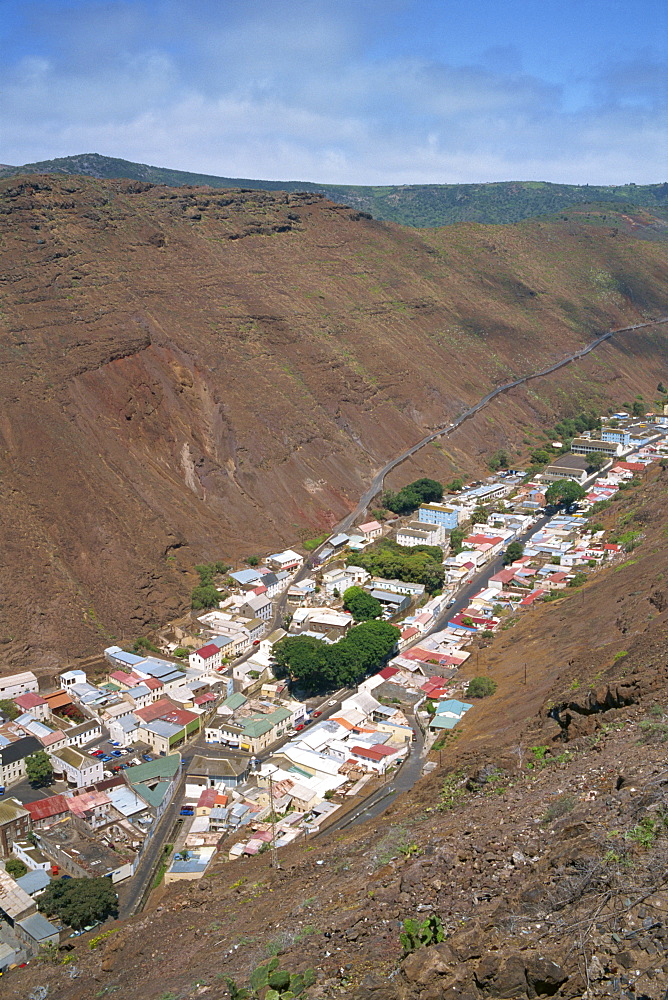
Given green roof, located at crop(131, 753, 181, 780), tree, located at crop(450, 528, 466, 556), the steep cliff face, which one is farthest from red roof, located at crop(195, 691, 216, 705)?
tree, located at crop(450, 528, 466, 556)

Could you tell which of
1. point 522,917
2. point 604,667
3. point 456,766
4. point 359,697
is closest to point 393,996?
point 522,917

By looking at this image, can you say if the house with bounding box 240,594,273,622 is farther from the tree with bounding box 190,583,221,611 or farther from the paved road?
the paved road

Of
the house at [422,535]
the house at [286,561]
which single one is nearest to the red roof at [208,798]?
the house at [286,561]

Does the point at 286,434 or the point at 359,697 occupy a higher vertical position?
the point at 286,434

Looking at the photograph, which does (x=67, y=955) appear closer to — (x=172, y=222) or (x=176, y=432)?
(x=176, y=432)

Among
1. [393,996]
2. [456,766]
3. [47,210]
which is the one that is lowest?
[456,766]

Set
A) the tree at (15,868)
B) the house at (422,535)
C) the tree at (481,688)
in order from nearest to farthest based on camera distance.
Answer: the tree at (15,868), the tree at (481,688), the house at (422,535)

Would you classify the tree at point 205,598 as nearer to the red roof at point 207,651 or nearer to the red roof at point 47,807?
the red roof at point 207,651

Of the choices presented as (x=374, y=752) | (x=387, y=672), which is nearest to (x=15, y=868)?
(x=374, y=752)
